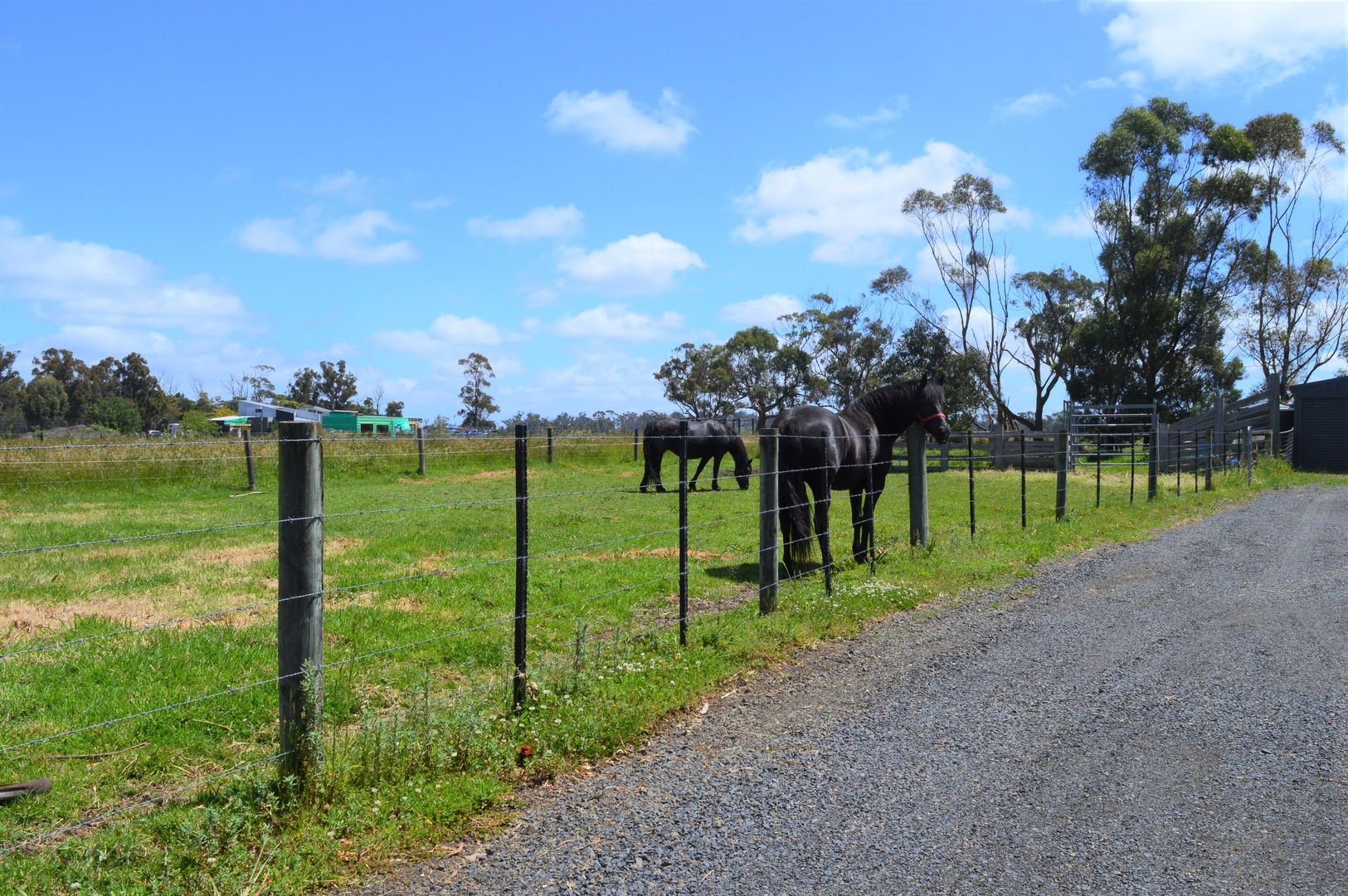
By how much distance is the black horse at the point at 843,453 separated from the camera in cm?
812

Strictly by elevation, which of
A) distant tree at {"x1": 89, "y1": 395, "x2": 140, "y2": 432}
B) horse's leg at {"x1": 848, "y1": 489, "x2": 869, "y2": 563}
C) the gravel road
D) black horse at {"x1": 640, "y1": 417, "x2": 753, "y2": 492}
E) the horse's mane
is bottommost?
the gravel road

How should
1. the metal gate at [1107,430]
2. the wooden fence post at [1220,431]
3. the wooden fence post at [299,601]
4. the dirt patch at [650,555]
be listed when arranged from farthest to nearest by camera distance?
the wooden fence post at [1220,431] → the metal gate at [1107,430] → the dirt patch at [650,555] → the wooden fence post at [299,601]

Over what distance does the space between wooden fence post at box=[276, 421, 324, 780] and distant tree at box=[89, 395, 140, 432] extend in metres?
63.2

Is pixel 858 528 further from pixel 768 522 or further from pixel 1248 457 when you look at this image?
pixel 1248 457

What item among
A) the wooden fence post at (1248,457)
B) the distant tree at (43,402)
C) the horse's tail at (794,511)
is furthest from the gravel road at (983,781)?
the distant tree at (43,402)

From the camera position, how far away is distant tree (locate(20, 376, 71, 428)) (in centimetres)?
6341

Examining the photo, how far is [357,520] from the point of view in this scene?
12.6 metres

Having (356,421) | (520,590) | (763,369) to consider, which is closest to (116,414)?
(356,421)

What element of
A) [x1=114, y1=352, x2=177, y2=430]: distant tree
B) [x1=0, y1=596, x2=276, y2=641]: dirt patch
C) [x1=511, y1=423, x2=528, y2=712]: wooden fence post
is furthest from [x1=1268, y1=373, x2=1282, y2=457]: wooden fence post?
[x1=114, y1=352, x2=177, y2=430]: distant tree

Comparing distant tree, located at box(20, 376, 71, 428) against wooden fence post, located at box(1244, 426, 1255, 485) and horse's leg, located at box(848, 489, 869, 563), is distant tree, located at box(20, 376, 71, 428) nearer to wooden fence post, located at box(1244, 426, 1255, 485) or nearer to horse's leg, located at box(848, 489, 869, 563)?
horse's leg, located at box(848, 489, 869, 563)

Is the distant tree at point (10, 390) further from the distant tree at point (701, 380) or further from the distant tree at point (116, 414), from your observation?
the distant tree at point (701, 380)

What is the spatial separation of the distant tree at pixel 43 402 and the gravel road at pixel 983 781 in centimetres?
7371

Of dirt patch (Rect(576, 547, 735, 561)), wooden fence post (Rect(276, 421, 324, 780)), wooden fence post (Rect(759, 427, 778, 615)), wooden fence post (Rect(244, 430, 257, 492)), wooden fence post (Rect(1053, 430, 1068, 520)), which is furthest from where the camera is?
wooden fence post (Rect(244, 430, 257, 492))

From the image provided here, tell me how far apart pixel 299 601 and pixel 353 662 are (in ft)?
6.23
